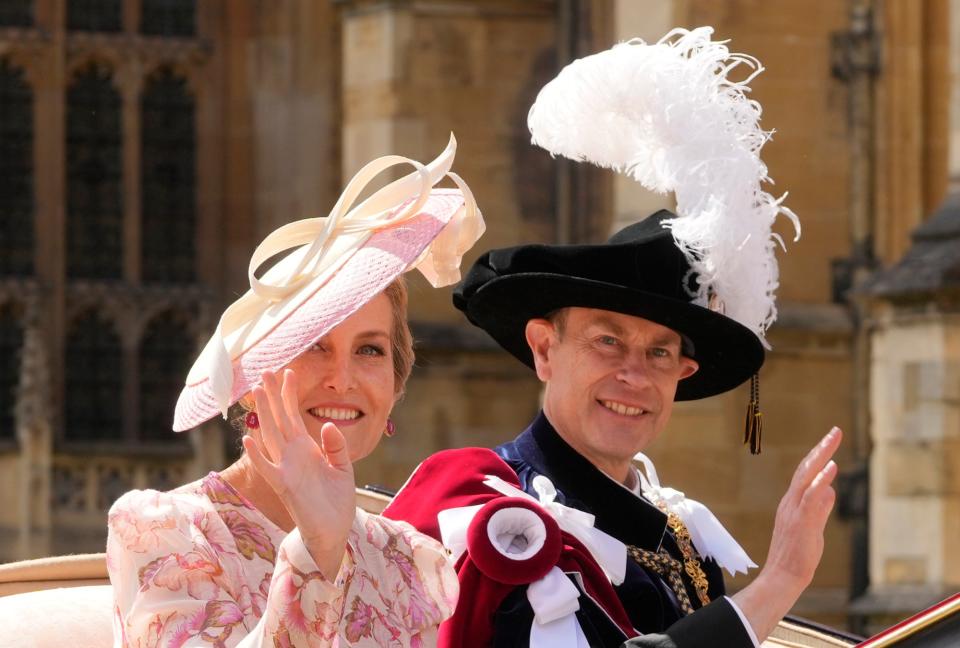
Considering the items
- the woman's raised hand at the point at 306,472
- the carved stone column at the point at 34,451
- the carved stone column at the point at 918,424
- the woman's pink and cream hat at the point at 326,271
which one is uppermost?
the woman's pink and cream hat at the point at 326,271

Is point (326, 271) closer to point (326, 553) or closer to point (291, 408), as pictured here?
point (291, 408)

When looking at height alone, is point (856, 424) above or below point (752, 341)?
below

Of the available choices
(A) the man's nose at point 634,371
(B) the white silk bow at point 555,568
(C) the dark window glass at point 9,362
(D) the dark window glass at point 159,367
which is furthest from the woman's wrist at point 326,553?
(D) the dark window glass at point 159,367

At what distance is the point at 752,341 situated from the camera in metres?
3.88

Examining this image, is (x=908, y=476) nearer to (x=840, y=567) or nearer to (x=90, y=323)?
(x=840, y=567)

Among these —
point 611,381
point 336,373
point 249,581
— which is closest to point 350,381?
point 336,373

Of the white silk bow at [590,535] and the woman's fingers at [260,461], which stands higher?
the woman's fingers at [260,461]

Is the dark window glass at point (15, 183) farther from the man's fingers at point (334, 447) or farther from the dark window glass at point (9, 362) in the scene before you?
the man's fingers at point (334, 447)

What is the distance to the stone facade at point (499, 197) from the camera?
1148 cm

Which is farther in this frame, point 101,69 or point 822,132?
point 101,69

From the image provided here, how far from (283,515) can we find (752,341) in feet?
3.07

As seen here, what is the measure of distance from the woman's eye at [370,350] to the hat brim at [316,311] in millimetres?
117

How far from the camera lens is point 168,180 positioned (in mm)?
15406

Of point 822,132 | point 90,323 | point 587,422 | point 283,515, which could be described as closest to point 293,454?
point 283,515
